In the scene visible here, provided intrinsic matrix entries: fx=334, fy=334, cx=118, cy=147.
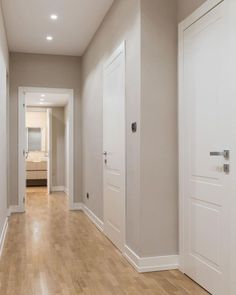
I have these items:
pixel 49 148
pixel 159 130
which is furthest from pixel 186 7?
pixel 49 148

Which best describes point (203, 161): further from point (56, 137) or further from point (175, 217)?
point (56, 137)

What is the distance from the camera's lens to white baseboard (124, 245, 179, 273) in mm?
2936

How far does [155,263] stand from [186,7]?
2.25 metres

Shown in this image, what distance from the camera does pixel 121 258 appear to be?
10.9 ft

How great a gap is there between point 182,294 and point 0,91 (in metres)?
2.70

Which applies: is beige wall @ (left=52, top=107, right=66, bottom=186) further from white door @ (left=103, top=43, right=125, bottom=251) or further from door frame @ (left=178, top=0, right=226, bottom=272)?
door frame @ (left=178, top=0, right=226, bottom=272)

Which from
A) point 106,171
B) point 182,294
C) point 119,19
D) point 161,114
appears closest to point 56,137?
point 106,171

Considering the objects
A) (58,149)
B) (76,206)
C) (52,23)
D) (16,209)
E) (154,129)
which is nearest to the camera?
(154,129)

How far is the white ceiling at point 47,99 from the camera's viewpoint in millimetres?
7585

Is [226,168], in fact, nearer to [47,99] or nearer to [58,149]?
[47,99]

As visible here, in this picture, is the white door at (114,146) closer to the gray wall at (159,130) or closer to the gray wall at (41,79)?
the gray wall at (159,130)

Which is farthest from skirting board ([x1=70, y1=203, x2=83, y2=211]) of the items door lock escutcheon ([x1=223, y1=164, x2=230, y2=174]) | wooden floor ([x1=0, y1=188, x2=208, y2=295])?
door lock escutcheon ([x1=223, y1=164, x2=230, y2=174])

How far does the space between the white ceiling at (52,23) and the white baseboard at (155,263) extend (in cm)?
287

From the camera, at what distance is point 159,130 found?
3.00 metres
